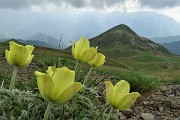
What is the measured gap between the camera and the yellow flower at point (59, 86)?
5.89ft

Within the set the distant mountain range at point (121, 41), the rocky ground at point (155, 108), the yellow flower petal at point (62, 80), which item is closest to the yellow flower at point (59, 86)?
the yellow flower petal at point (62, 80)

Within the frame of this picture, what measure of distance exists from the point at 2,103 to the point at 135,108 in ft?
19.5

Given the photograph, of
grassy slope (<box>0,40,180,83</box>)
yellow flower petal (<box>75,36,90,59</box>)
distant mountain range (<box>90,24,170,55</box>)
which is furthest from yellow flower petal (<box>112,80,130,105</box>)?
distant mountain range (<box>90,24,170,55</box>)

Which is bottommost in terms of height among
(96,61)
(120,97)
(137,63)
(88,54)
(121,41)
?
(137,63)

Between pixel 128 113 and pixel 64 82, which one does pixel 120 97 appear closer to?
pixel 64 82

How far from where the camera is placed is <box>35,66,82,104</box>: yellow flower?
70.6 inches

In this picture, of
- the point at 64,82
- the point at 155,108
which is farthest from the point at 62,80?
the point at 155,108

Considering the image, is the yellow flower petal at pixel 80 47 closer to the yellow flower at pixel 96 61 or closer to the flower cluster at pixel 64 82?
the flower cluster at pixel 64 82

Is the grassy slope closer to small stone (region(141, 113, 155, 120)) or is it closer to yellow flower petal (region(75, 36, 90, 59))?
small stone (region(141, 113, 155, 120))

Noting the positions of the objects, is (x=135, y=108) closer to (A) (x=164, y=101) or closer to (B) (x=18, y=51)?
(A) (x=164, y=101)

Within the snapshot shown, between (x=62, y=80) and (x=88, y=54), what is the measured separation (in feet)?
4.05

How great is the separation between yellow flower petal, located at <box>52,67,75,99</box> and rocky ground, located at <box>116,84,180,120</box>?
4.96m

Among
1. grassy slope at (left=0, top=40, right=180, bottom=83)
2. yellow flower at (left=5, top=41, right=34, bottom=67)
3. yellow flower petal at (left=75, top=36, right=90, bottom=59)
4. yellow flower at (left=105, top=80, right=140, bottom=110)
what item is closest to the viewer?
yellow flower at (left=105, top=80, right=140, bottom=110)

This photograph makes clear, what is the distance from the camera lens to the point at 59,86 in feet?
5.99
